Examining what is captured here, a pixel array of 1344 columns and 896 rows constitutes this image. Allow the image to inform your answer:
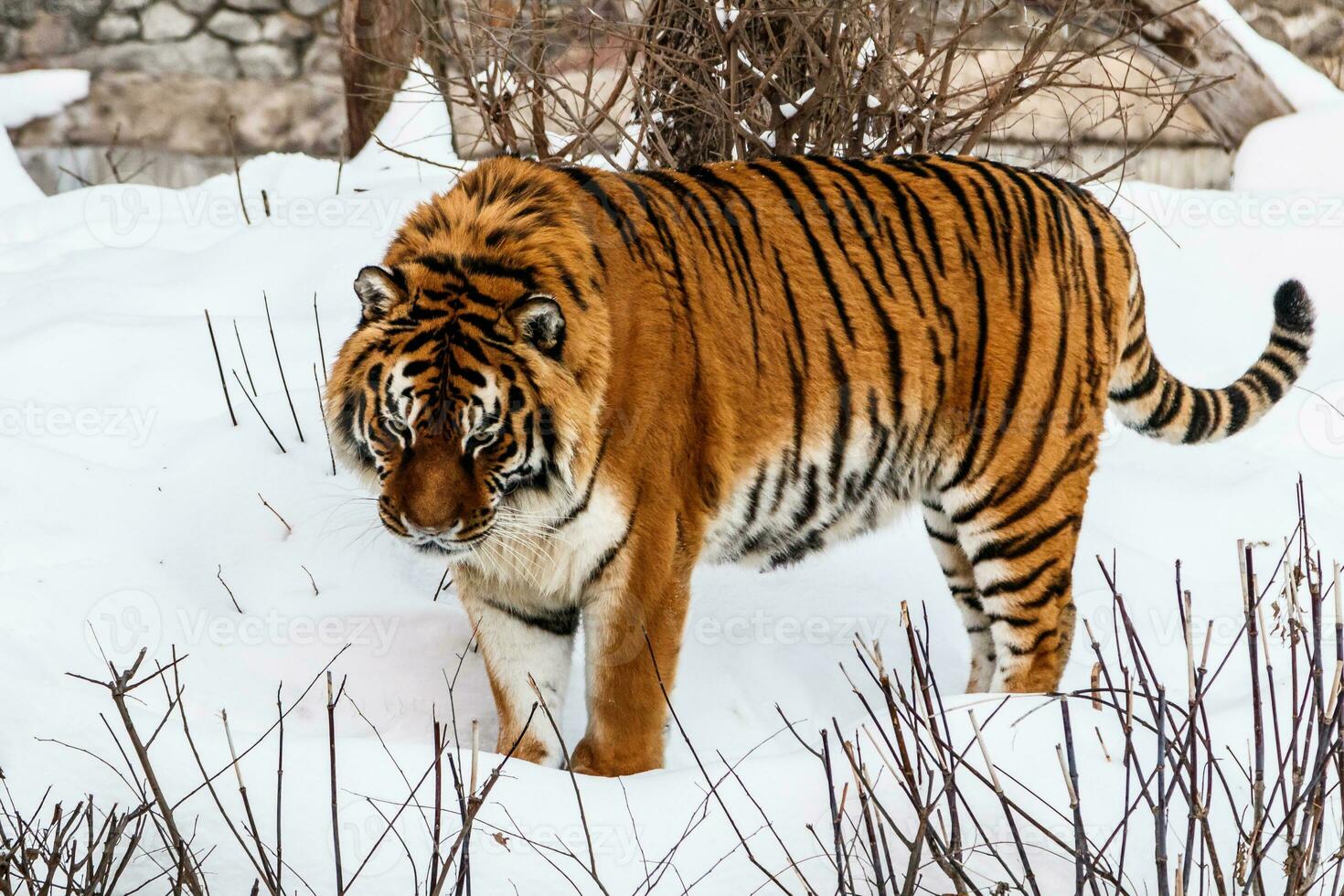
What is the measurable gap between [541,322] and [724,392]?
0.57m

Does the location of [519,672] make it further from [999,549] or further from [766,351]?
[999,549]

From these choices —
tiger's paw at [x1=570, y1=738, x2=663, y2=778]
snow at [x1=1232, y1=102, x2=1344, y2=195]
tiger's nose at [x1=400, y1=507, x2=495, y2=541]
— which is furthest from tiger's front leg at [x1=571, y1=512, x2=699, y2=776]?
snow at [x1=1232, y1=102, x2=1344, y2=195]

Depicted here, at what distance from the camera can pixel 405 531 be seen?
296 centimetres

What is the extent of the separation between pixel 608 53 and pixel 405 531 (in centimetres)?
659

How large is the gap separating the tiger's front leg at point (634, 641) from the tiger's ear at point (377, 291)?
2.33 ft

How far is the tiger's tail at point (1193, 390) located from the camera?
160 inches

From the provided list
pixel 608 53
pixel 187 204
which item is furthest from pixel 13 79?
pixel 608 53

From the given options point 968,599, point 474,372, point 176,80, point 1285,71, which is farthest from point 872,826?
point 176,80

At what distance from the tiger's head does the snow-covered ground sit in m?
0.41

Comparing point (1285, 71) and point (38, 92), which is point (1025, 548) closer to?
point (1285, 71)

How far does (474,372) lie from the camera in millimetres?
3008

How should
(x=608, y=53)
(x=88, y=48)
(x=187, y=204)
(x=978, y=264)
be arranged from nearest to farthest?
Answer: (x=978, y=264) < (x=187, y=204) < (x=608, y=53) < (x=88, y=48)

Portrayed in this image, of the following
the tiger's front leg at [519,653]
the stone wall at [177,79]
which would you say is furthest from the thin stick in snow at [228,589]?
the stone wall at [177,79]

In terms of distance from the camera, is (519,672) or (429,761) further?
(519,672)
